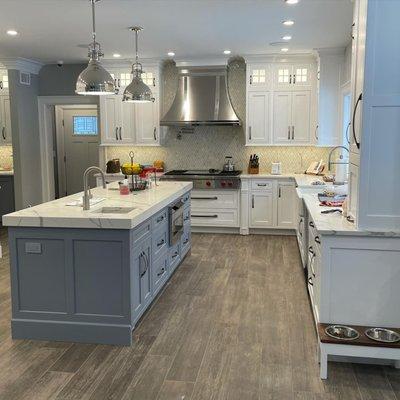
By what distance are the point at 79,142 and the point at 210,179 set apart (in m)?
3.76

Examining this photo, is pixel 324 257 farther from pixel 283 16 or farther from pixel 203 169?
pixel 203 169

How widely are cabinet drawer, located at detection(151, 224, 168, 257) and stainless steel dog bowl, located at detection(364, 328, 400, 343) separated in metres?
1.90

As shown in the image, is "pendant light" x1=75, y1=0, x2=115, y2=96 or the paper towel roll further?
the paper towel roll

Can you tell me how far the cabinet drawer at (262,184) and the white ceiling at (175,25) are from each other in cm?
186

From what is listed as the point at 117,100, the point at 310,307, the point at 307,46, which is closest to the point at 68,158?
the point at 117,100

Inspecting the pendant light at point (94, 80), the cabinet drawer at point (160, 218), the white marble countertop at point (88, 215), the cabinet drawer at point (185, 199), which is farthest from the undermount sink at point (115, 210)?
the cabinet drawer at point (185, 199)

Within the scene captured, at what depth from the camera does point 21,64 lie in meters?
7.45

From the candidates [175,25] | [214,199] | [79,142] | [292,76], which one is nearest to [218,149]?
[214,199]

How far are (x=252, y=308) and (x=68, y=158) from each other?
656cm

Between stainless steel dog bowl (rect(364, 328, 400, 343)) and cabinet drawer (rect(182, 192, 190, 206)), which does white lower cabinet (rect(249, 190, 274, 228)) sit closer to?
cabinet drawer (rect(182, 192, 190, 206))

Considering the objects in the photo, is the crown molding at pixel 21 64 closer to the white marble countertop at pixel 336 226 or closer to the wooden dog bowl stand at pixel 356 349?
the white marble countertop at pixel 336 226

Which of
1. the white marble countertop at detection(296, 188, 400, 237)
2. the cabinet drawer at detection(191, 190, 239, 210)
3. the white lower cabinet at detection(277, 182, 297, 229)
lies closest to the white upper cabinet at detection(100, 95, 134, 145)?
the cabinet drawer at detection(191, 190, 239, 210)

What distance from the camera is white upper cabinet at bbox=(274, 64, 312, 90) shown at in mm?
7051

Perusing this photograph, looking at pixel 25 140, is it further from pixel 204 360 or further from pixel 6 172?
pixel 204 360
